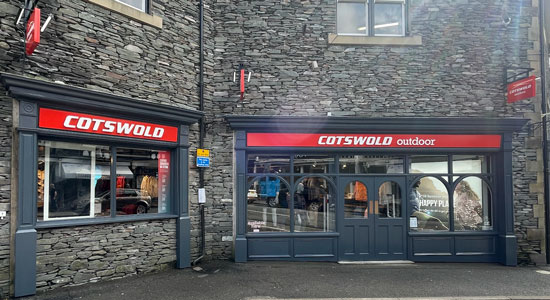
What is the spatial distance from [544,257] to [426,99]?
4.80 m

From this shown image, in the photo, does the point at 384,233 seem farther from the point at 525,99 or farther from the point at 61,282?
the point at 61,282

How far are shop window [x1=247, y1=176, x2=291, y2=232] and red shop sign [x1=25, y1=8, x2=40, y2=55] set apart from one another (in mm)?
4955

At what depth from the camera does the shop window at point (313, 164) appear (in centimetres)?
820

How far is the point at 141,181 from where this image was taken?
7129 mm

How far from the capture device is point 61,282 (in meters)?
5.70

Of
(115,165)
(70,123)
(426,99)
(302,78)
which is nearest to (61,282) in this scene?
(115,165)

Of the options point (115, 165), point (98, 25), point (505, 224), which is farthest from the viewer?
point (505, 224)

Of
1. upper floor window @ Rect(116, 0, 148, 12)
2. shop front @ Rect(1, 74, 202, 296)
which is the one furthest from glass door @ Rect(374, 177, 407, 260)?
upper floor window @ Rect(116, 0, 148, 12)

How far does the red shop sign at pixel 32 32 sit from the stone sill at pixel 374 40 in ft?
19.4

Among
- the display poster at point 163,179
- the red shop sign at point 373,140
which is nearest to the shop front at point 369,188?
the red shop sign at point 373,140

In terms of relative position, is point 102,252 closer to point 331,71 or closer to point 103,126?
point 103,126

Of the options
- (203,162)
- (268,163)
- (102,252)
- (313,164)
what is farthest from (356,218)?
(102,252)

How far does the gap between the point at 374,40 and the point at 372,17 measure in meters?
0.74

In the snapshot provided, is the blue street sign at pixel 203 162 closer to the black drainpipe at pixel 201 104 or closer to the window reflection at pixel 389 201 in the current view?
the black drainpipe at pixel 201 104
